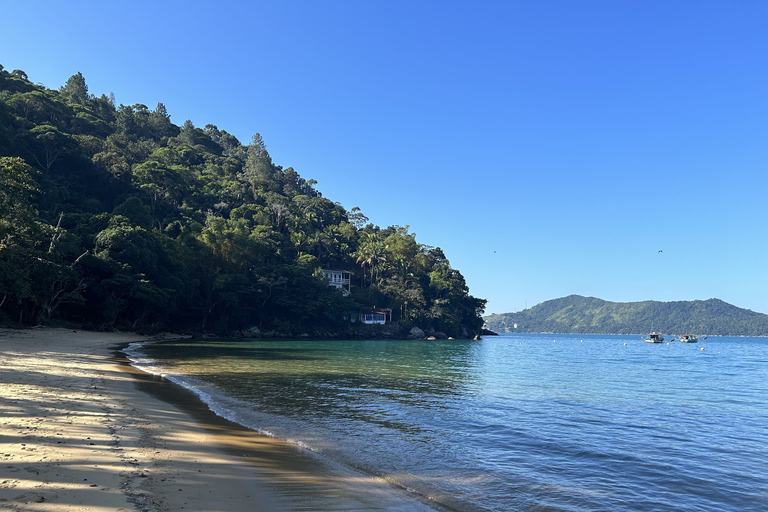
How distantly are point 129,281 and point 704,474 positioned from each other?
48.8 m

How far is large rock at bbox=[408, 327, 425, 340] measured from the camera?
94.6 meters

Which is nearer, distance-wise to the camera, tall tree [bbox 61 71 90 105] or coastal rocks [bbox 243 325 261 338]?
coastal rocks [bbox 243 325 261 338]

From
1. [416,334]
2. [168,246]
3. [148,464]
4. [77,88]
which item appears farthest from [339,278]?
[77,88]

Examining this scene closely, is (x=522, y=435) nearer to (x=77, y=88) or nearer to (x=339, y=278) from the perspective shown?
(x=339, y=278)

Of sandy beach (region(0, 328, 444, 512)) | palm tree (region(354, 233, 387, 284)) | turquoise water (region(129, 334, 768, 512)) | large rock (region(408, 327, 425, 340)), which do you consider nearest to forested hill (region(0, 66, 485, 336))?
palm tree (region(354, 233, 387, 284))

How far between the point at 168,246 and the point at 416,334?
5556cm

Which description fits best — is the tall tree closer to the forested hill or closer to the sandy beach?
the forested hill

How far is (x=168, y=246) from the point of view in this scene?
5681 cm

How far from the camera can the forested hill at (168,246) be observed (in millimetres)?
38438

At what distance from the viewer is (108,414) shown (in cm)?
1052

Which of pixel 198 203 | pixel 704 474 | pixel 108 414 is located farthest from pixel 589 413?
pixel 198 203

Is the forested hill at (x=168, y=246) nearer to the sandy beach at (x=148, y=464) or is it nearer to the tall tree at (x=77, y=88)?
the tall tree at (x=77, y=88)

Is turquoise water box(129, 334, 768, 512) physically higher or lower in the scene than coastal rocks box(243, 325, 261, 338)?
higher

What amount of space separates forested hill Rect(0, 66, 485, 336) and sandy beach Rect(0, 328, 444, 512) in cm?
2228
